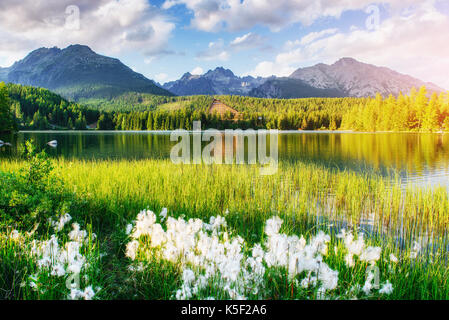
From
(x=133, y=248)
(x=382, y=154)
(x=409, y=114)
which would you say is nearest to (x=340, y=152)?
(x=382, y=154)

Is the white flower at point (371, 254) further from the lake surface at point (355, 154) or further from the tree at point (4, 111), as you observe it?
the tree at point (4, 111)

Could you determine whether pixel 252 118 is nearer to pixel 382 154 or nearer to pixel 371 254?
pixel 382 154

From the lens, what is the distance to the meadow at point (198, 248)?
3295 mm

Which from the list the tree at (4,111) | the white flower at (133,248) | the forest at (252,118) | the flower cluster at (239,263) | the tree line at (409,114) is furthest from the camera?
the forest at (252,118)

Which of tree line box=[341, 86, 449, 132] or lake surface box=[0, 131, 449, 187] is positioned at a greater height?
tree line box=[341, 86, 449, 132]

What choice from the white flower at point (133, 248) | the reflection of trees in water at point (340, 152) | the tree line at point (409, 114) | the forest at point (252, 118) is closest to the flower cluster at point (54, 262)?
the white flower at point (133, 248)

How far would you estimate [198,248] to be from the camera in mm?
3492

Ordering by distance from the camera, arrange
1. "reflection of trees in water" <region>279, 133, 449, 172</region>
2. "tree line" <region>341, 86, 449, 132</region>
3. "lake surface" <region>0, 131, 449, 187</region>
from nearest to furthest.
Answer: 1. "lake surface" <region>0, 131, 449, 187</region>
2. "reflection of trees in water" <region>279, 133, 449, 172</region>
3. "tree line" <region>341, 86, 449, 132</region>

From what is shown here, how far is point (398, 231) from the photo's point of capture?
7.73 metres

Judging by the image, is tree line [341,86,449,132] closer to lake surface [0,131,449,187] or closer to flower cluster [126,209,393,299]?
A: lake surface [0,131,449,187]

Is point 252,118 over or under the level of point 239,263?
over

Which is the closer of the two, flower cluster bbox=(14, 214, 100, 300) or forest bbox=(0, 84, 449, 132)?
flower cluster bbox=(14, 214, 100, 300)

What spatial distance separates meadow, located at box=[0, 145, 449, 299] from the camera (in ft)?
10.8

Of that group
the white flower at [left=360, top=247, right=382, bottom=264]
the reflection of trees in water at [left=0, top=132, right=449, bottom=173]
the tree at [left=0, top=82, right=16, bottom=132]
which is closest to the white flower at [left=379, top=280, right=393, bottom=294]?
the white flower at [left=360, top=247, right=382, bottom=264]
